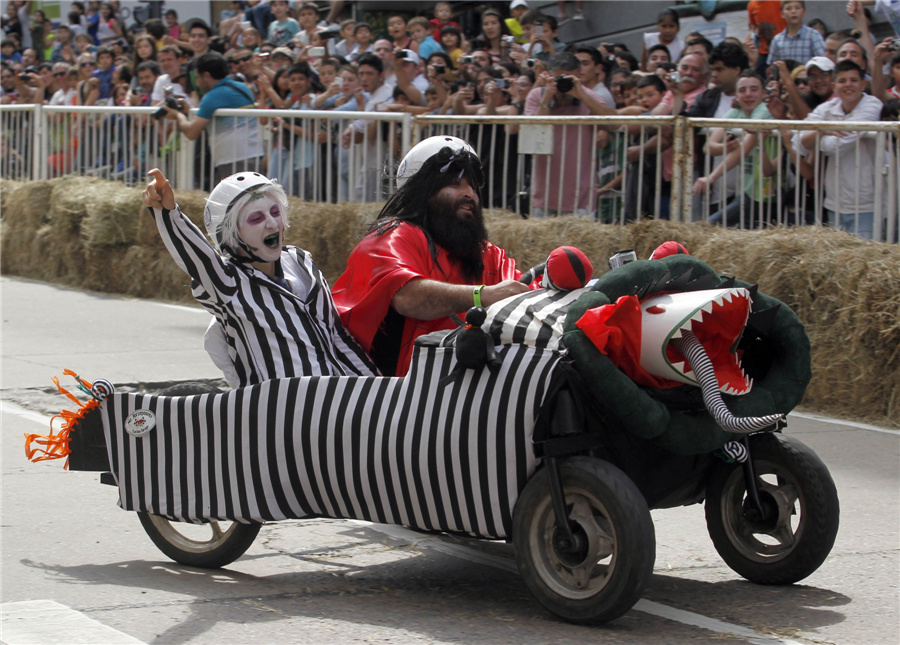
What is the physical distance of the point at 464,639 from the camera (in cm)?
373

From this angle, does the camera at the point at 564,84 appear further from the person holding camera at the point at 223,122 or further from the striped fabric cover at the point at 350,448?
the striped fabric cover at the point at 350,448

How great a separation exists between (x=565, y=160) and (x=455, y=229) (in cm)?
481

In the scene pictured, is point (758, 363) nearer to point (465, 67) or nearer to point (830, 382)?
point (830, 382)

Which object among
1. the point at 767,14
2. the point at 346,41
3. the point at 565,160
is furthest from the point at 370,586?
the point at 346,41

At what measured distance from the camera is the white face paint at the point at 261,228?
466 centimetres

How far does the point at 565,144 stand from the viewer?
31.6ft

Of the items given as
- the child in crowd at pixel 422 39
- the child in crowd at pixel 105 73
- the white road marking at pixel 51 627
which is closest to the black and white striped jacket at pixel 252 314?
the white road marking at pixel 51 627

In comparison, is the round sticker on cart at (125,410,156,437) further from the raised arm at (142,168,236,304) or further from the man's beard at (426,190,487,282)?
the man's beard at (426,190,487,282)

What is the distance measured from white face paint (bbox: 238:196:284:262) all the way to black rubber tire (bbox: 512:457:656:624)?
1.47 m

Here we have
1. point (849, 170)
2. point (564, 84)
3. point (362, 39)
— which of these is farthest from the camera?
point (362, 39)

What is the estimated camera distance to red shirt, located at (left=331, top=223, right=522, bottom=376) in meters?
4.82

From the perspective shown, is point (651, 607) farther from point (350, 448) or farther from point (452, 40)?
point (452, 40)

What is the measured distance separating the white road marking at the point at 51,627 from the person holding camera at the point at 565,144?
20.5 ft

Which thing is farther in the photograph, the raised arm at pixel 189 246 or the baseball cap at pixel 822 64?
the baseball cap at pixel 822 64
